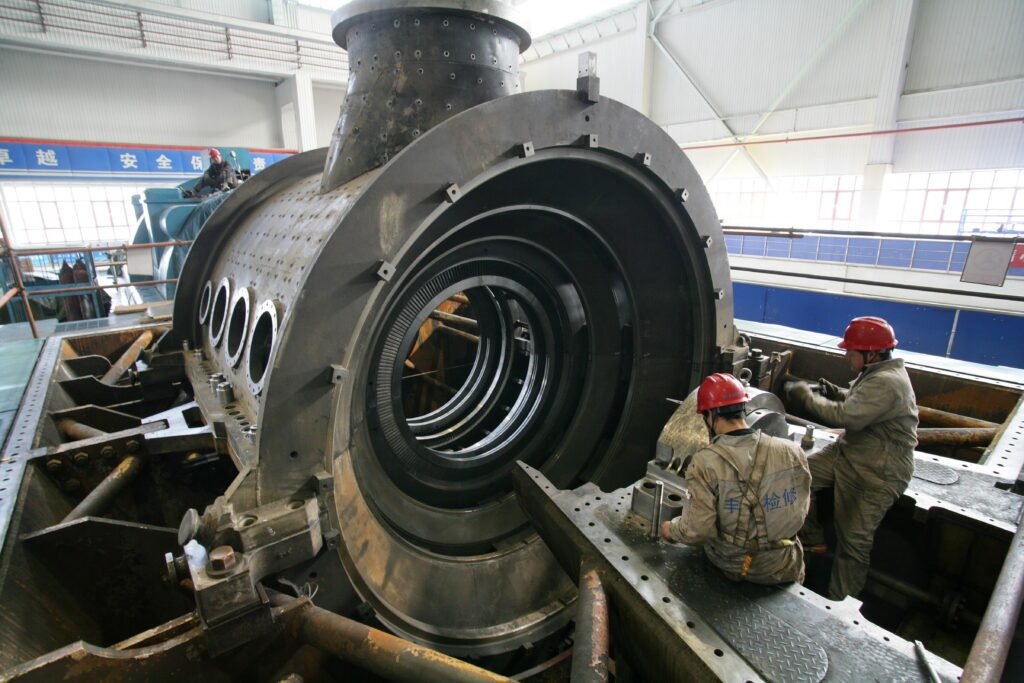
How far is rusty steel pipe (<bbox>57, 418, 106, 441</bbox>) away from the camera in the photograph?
8.54 ft

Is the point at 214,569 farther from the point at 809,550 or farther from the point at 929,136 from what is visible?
the point at 929,136

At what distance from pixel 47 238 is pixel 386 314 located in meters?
14.0

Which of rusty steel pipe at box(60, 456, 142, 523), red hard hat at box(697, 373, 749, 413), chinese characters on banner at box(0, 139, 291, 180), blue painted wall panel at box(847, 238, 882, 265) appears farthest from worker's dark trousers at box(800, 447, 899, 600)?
chinese characters on banner at box(0, 139, 291, 180)

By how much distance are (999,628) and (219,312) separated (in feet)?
11.5

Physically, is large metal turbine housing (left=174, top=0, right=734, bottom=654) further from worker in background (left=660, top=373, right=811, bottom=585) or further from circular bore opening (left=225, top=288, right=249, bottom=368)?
worker in background (left=660, top=373, right=811, bottom=585)

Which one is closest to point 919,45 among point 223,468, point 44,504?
point 223,468

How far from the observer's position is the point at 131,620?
2.01m

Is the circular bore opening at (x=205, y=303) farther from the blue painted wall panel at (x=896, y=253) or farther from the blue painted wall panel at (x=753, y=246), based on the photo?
the blue painted wall panel at (x=753, y=246)

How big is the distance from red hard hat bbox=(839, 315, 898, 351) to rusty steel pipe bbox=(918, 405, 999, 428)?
1415 millimetres

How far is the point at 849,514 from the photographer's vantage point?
2703mm

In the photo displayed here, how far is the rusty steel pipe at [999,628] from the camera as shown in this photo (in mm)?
1202

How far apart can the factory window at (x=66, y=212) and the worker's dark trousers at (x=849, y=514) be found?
13798mm

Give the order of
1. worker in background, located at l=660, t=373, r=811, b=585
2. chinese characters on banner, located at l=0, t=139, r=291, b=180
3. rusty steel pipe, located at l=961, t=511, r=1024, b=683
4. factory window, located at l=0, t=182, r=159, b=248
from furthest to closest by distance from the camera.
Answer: factory window, located at l=0, t=182, r=159, b=248, chinese characters on banner, located at l=0, t=139, r=291, b=180, worker in background, located at l=660, t=373, r=811, b=585, rusty steel pipe, located at l=961, t=511, r=1024, b=683

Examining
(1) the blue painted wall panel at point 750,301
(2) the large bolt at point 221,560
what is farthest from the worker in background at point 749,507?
(1) the blue painted wall panel at point 750,301
